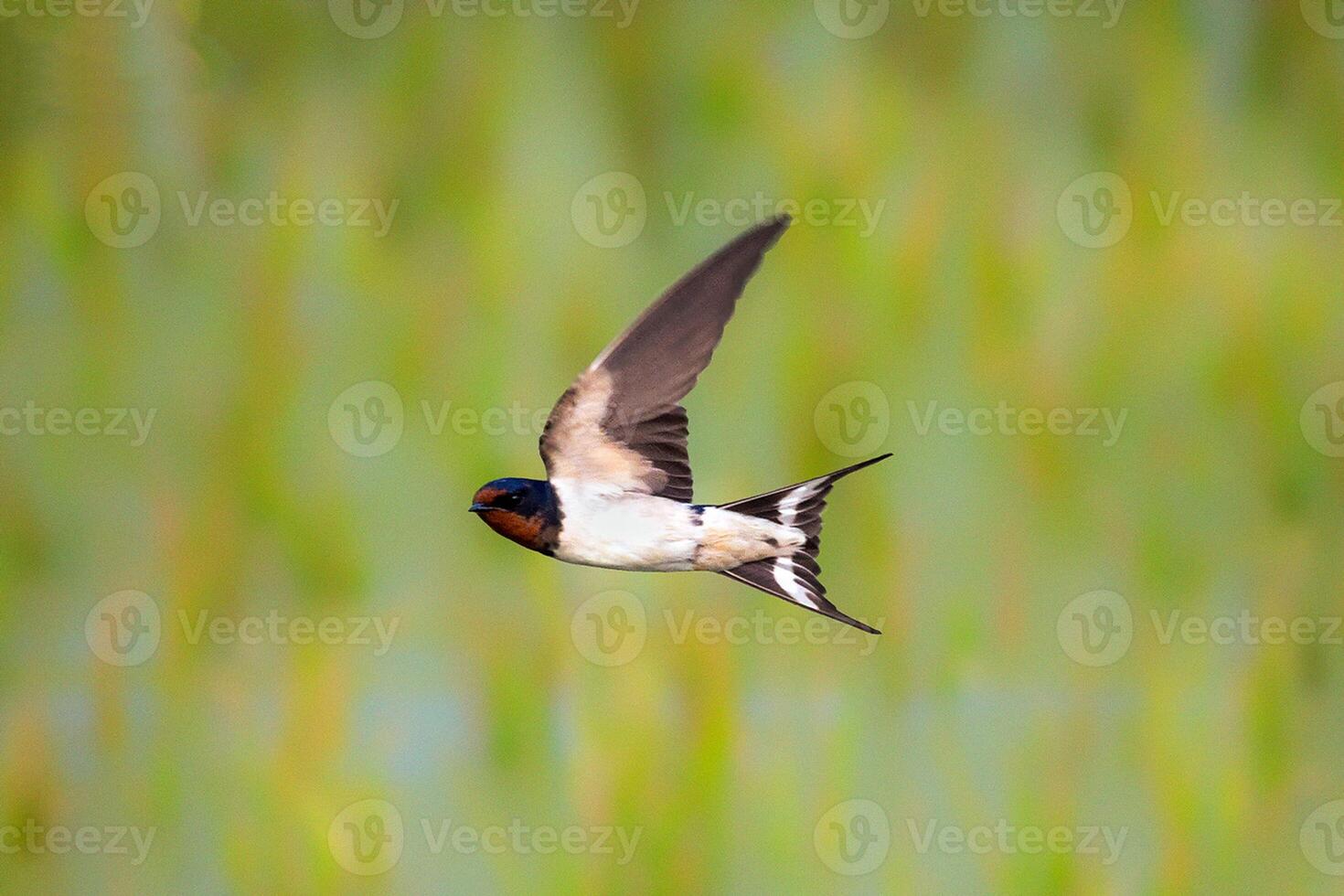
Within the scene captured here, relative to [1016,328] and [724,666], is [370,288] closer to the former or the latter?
[724,666]

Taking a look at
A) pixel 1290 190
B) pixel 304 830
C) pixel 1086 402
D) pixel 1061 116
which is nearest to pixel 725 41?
pixel 1061 116

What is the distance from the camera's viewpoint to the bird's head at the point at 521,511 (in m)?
1.55

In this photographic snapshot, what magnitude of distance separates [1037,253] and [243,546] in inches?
51.5

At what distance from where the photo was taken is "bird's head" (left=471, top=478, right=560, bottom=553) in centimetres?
155

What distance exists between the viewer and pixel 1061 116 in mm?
2322

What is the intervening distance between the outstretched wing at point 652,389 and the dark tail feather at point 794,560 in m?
0.09

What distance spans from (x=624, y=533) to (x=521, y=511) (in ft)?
0.38
